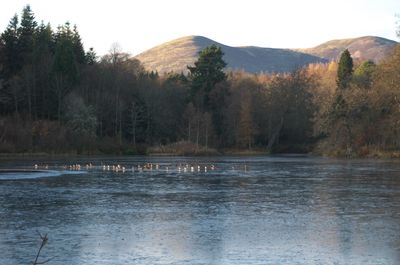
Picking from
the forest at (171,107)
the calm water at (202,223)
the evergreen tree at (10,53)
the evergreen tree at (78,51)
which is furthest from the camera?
the evergreen tree at (78,51)

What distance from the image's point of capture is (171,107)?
11262 cm

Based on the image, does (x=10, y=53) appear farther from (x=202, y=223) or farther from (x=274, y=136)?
(x=202, y=223)

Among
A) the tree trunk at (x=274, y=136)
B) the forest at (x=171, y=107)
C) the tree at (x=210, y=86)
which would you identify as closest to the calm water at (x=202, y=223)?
the forest at (x=171, y=107)

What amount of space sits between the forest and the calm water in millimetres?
52300

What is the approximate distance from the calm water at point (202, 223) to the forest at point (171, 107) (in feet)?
172

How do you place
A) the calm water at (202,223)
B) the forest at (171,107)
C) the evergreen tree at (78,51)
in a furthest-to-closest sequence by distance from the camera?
the evergreen tree at (78,51)
the forest at (171,107)
the calm water at (202,223)

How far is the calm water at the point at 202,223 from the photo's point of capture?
15453 millimetres

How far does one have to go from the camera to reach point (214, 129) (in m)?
111

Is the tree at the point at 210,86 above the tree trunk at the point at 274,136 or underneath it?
above

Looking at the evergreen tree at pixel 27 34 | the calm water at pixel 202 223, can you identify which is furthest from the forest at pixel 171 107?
the calm water at pixel 202 223

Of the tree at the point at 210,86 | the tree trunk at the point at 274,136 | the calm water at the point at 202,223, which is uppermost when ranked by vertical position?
the tree at the point at 210,86

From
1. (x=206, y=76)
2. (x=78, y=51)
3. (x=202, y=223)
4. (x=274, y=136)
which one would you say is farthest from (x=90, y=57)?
(x=202, y=223)

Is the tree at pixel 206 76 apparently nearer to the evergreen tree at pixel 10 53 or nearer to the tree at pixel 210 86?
the tree at pixel 210 86

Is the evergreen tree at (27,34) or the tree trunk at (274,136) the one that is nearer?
the evergreen tree at (27,34)
